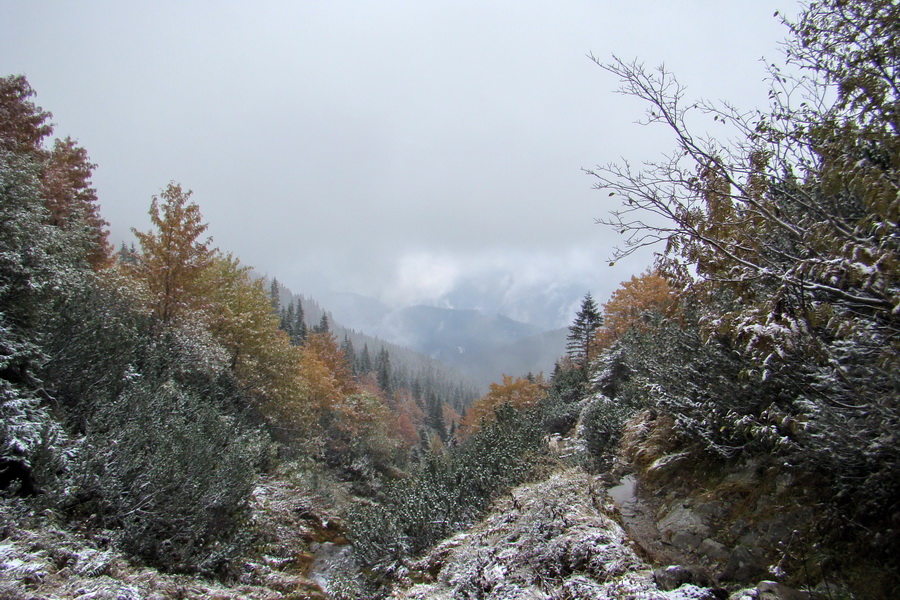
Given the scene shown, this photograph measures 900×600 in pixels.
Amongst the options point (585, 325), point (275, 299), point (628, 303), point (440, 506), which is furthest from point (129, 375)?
point (585, 325)

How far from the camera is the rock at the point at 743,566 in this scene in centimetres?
347

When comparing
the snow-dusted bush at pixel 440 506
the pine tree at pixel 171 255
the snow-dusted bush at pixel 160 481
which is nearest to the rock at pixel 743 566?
the snow-dusted bush at pixel 440 506

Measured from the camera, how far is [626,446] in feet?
25.7

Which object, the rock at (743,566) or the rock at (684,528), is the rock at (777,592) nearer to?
the rock at (743,566)

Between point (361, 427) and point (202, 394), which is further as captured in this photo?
point (361, 427)

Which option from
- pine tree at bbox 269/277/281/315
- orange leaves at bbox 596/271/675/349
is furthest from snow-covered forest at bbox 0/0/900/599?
orange leaves at bbox 596/271/675/349

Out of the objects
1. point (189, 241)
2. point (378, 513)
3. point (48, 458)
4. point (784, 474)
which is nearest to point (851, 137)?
point (784, 474)

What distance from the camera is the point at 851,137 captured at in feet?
10.1

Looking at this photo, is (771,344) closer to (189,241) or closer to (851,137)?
(851,137)

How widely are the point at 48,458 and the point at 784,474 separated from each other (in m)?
9.68

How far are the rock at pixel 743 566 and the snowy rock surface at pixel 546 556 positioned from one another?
496 mm

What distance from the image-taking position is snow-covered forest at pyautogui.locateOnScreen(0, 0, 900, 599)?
3.12m

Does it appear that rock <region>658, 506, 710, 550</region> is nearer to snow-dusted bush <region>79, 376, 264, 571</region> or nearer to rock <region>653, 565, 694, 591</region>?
rock <region>653, 565, 694, 591</region>

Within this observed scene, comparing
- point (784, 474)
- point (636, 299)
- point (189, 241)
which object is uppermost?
point (636, 299)
